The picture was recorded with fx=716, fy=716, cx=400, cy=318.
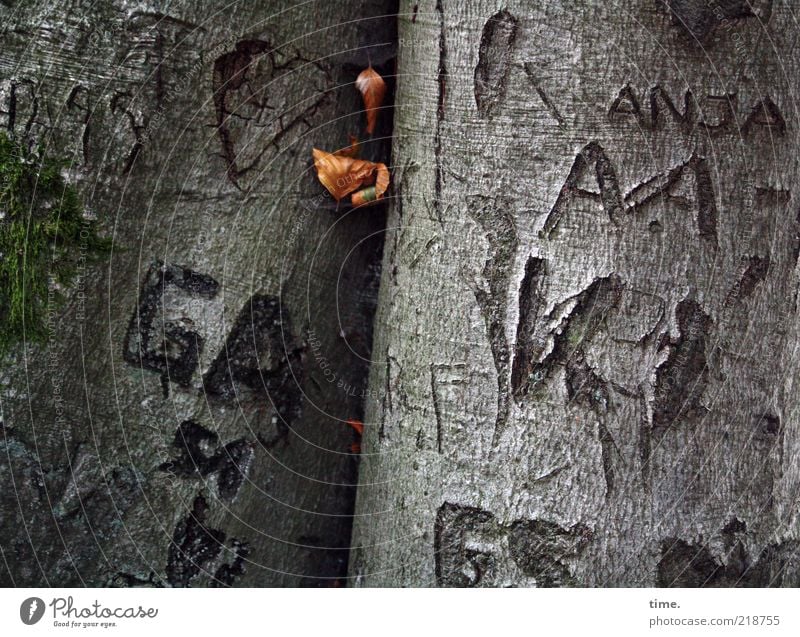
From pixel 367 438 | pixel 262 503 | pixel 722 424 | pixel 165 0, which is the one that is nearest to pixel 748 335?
pixel 722 424

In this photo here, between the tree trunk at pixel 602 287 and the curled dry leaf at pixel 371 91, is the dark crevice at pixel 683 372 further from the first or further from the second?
the curled dry leaf at pixel 371 91

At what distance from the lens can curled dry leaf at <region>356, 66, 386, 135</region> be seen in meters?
1.50

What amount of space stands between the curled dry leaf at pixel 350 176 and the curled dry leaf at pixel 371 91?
0.09 meters

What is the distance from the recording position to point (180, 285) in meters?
1.41

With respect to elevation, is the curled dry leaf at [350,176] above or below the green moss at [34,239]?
above

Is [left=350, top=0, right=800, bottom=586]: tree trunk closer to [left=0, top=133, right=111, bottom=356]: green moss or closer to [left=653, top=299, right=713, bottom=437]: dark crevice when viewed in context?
[left=653, top=299, right=713, bottom=437]: dark crevice

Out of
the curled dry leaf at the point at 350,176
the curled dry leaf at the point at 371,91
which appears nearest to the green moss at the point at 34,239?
the curled dry leaf at the point at 350,176

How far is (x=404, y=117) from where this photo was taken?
1.46 m

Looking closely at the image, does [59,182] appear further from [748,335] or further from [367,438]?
→ [748,335]

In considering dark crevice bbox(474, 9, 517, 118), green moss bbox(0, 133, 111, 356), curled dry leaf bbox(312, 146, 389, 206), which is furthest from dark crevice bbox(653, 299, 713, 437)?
green moss bbox(0, 133, 111, 356)

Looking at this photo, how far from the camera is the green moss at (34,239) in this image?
131cm
